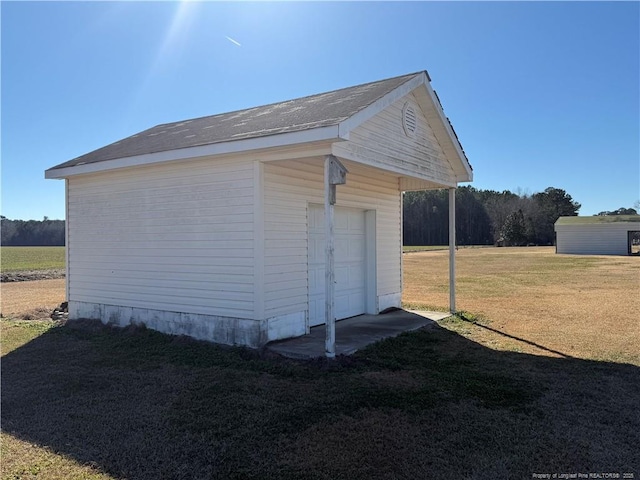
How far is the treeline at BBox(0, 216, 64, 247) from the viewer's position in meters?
70.4

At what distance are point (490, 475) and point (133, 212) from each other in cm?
763

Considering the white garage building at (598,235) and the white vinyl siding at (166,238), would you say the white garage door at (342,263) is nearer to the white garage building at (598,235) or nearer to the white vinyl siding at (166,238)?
the white vinyl siding at (166,238)

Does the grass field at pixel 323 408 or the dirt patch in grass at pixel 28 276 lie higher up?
the dirt patch in grass at pixel 28 276

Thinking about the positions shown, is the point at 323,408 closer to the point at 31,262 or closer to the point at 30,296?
the point at 30,296

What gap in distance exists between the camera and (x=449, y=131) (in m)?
9.77

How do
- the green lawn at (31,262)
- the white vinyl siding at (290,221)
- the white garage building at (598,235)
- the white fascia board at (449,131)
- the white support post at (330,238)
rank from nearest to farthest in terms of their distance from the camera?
the white support post at (330,238)
the white vinyl siding at (290,221)
the white fascia board at (449,131)
the green lawn at (31,262)
the white garage building at (598,235)

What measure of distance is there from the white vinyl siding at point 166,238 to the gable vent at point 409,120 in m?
3.05

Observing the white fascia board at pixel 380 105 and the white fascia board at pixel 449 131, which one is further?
the white fascia board at pixel 449 131

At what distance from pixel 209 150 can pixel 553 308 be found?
30.5 feet

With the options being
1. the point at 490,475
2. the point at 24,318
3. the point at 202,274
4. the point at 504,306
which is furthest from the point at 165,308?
the point at 504,306

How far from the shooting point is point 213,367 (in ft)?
21.5

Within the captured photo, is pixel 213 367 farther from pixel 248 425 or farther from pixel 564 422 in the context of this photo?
pixel 564 422

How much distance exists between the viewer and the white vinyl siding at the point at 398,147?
7.32 metres

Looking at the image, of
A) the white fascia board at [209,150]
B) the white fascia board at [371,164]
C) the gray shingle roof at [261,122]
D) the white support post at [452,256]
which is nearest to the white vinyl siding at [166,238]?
the white fascia board at [209,150]
